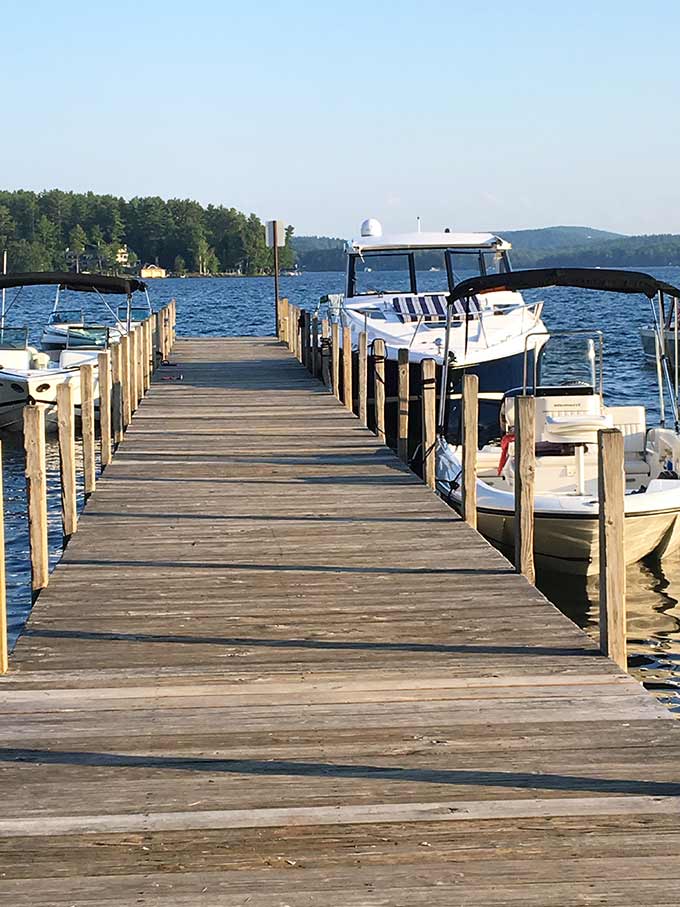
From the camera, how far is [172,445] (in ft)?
44.6

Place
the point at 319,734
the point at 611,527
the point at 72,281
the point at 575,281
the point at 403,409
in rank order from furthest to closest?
the point at 72,281, the point at 575,281, the point at 403,409, the point at 611,527, the point at 319,734

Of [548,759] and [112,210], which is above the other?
[112,210]

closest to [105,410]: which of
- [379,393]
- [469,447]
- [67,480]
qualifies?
[67,480]

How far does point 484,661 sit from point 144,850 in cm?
242

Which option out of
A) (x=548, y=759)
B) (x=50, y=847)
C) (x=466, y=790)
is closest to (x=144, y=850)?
(x=50, y=847)

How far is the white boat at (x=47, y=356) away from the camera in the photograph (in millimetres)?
19938

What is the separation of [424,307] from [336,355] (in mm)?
2759

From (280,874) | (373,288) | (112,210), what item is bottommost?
(280,874)

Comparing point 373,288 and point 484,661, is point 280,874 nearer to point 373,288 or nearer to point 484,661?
point 484,661

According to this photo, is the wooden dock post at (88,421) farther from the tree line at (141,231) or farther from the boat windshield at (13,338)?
the tree line at (141,231)

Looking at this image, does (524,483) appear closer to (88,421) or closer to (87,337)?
(88,421)

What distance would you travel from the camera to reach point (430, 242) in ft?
70.5

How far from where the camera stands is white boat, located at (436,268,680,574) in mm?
10992

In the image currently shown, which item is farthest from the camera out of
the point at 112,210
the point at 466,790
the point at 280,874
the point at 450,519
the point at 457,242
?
the point at 112,210
